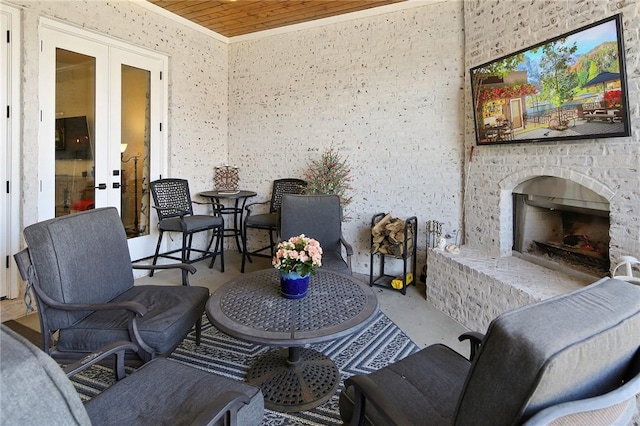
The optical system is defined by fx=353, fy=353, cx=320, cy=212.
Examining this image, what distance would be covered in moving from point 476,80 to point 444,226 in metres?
1.56

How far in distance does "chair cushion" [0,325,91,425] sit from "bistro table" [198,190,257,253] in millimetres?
3954

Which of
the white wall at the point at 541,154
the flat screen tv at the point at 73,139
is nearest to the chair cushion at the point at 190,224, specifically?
the flat screen tv at the point at 73,139

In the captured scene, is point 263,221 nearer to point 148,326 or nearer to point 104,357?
point 148,326

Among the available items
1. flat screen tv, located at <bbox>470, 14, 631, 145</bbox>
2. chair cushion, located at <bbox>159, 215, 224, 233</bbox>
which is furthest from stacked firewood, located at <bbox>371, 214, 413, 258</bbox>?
chair cushion, located at <bbox>159, 215, 224, 233</bbox>

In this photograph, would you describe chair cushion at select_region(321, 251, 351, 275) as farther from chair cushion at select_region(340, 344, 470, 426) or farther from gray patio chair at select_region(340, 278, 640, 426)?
gray patio chair at select_region(340, 278, 640, 426)

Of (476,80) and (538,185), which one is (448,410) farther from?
(476,80)

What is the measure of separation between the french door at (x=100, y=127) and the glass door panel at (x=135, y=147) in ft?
0.04

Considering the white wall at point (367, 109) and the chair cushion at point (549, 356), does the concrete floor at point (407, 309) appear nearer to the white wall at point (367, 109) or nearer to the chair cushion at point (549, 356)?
the white wall at point (367, 109)

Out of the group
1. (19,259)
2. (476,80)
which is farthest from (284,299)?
(476,80)

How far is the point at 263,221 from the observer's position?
4.46m

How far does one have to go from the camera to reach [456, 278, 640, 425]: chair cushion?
0.78 metres

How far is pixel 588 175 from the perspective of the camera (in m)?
2.55

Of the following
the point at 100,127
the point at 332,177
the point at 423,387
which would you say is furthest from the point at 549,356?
the point at 100,127

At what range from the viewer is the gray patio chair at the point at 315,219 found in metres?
3.45
